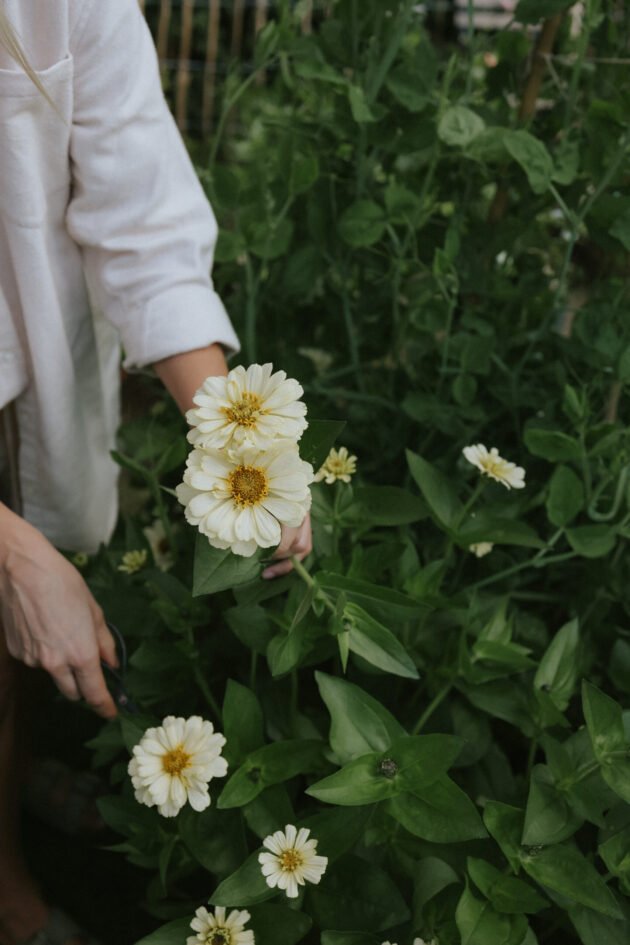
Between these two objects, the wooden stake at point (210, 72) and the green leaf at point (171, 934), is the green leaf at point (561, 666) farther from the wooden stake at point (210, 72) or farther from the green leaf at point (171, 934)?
the wooden stake at point (210, 72)

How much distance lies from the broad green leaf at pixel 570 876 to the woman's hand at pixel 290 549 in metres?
0.31

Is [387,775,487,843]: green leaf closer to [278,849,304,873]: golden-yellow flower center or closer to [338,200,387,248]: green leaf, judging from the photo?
[278,849,304,873]: golden-yellow flower center

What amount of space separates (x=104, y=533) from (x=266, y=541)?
57 cm

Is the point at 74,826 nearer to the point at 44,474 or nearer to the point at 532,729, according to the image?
the point at 44,474

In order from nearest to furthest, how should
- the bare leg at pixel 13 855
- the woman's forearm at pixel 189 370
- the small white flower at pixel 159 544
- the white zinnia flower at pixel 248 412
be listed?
1. the white zinnia flower at pixel 248 412
2. the woman's forearm at pixel 189 370
3. the bare leg at pixel 13 855
4. the small white flower at pixel 159 544

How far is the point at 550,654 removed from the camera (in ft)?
2.92

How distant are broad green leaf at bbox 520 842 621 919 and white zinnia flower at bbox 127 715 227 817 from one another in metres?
0.27

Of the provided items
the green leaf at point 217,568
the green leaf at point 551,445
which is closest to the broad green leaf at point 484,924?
the green leaf at point 217,568

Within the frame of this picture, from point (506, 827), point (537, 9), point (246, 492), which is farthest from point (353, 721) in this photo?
point (537, 9)

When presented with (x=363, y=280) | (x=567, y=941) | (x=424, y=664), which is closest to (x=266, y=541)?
(x=424, y=664)

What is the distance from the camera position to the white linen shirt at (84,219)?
30.7 inches

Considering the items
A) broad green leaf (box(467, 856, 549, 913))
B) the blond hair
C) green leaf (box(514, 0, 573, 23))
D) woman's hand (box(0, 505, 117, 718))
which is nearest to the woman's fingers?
woman's hand (box(0, 505, 117, 718))

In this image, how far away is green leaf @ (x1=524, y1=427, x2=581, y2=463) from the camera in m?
0.95

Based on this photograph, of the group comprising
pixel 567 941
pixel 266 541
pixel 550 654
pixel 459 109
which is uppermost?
pixel 459 109
